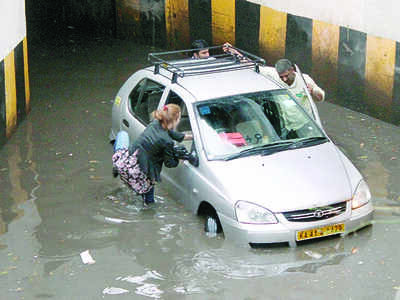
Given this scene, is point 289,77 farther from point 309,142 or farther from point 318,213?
point 318,213

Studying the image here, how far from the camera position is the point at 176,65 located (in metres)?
10.2

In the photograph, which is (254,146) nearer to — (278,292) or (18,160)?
(278,292)

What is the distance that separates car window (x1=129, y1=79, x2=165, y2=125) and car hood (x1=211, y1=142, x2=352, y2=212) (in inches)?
68.4

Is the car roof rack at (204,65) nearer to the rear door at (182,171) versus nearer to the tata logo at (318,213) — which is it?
the rear door at (182,171)

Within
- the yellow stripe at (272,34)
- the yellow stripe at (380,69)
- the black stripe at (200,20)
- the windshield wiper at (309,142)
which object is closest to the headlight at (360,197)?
the windshield wiper at (309,142)

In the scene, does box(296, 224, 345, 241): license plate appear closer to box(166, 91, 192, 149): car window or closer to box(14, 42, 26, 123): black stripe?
box(166, 91, 192, 149): car window

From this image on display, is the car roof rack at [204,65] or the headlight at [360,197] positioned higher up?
the car roof rack at [204,65]

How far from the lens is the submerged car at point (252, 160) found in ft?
26.4

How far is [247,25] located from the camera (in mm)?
15117

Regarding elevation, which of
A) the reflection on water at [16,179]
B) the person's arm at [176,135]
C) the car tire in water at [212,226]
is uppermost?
the person's arm at [176,135]

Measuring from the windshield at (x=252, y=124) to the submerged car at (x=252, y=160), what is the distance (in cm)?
1

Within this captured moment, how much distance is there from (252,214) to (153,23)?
10.6m

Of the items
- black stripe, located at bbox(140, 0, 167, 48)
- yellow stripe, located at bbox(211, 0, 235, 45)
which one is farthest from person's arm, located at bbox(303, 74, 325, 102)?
black stripe, located at bbox(140, 0, 167, 48)

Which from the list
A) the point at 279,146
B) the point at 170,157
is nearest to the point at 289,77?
the point at 279,146
